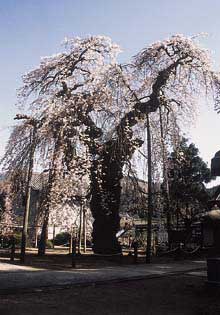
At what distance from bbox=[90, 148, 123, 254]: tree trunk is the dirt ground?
9355mm

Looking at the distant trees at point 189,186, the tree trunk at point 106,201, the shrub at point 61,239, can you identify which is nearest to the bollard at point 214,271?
the tree trunk at point 106,201

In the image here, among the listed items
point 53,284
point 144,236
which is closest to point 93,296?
point 53,284

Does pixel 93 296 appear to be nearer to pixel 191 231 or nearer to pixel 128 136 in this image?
pixel 128 136

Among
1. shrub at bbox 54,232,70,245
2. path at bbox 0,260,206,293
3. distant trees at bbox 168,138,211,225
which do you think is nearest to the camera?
path at bbox 0,260,206,293

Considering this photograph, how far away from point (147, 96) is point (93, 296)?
47.1 ft

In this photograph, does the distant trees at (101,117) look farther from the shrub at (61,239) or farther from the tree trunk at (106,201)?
the shrub at (61,239)

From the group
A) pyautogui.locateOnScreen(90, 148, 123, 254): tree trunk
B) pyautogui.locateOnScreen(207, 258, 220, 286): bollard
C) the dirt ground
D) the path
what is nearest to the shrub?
pyautogui.locateOnScreen(90, 148, 123, 254): tree trunk

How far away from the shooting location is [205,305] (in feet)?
27.0

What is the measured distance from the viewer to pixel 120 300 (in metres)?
8.69

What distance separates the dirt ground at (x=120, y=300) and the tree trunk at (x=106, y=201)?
9.36m

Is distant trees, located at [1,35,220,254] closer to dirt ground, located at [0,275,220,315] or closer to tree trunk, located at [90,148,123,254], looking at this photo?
tree trunk, located at [90,148,123,254]

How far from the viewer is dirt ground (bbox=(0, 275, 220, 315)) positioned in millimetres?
7434

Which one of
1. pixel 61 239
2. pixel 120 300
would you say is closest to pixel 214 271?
pixel 120 300

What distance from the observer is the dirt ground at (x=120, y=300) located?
7434mm
